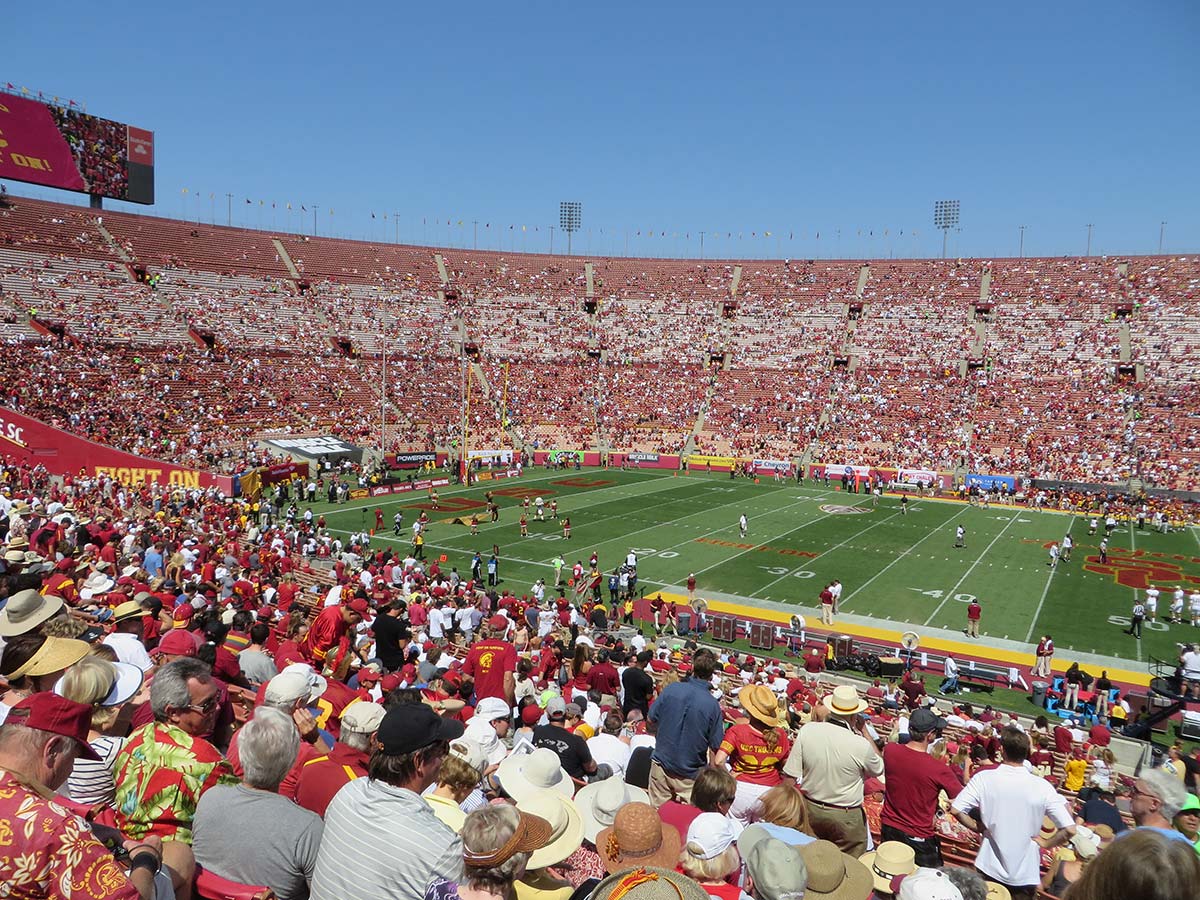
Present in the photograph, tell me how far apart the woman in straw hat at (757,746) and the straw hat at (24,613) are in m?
5.34

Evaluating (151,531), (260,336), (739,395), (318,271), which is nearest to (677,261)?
(739,395)

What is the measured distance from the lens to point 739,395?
6475cm

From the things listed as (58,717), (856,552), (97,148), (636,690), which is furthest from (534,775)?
(97,148)

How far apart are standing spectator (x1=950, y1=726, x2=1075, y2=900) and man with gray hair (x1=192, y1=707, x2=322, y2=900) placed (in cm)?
419

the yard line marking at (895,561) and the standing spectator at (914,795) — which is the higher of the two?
the standing spectator at (914,795)

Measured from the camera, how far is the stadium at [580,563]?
380cm

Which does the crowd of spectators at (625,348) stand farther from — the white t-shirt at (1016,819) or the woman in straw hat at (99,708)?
the white t-shirt at (1016,819)

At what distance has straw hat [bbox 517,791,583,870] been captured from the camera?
150 inches

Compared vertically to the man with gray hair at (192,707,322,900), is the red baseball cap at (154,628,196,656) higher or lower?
lower

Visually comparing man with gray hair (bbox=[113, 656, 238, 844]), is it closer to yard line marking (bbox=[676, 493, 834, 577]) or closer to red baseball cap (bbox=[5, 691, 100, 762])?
red baseball cap (bbox=[5, 691, 100, 762])

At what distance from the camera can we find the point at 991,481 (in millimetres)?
47281

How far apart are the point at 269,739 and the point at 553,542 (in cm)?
2803

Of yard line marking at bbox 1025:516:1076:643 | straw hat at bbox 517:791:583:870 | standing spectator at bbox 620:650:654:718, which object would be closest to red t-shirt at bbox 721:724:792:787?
straw hat at bbox 517:791:583:870

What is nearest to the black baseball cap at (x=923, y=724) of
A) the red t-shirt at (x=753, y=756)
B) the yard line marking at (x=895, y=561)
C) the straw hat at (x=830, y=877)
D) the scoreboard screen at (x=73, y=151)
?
the red t-shirt at (x=753, y=756)
